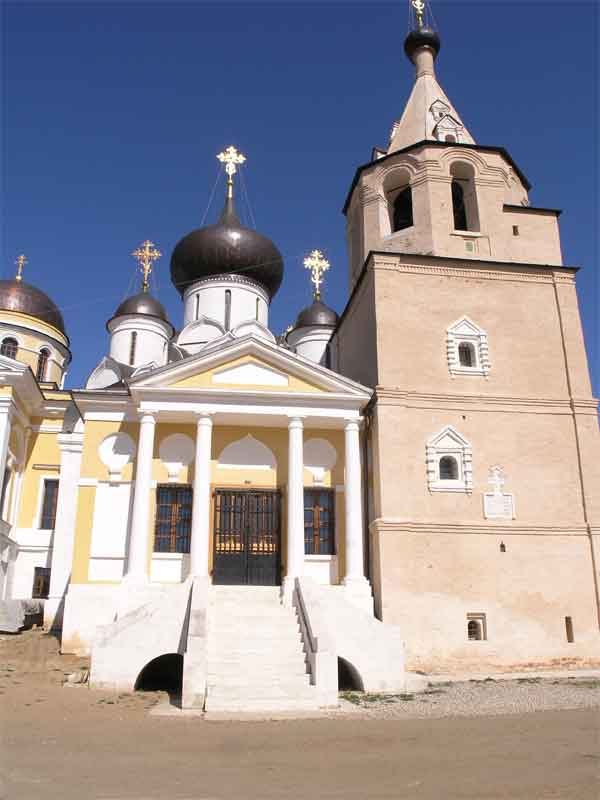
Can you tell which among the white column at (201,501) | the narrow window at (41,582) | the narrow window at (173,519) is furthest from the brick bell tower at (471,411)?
the narrow window at (41,582)

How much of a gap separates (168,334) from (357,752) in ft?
77.2

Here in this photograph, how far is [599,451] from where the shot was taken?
1703 cm

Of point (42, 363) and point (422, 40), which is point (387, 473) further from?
point (42, 363)

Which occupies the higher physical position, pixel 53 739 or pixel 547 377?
pixel 547 377

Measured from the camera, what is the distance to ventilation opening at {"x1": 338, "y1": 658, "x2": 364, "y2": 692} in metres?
12.7

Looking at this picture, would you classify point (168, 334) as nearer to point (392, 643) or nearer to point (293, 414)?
point (293, 414)

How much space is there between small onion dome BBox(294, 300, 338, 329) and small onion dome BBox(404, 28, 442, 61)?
12.0 meters

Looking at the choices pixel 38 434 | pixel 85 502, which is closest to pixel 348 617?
pixel 85 502

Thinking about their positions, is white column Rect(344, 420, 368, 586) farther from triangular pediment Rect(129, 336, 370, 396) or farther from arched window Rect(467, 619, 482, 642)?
arched window Rect(467, 619, 482, 642)

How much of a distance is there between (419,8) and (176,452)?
17193 millimetres

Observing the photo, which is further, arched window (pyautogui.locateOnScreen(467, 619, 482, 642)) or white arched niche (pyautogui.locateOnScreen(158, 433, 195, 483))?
white arched niche (pyautogui.locateOnScreen(158, 433, 195, 483))

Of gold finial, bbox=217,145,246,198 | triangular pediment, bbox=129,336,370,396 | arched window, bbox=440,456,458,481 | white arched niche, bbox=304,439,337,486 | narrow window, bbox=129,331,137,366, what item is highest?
gold finial, bbox=217,145,246,198

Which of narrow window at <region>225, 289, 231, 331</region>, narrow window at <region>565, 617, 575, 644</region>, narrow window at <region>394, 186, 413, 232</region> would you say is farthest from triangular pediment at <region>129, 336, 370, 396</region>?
narrow window at <region>225, 289, 231, 331</region>

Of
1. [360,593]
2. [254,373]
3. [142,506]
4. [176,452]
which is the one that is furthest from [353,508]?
[142,506]
